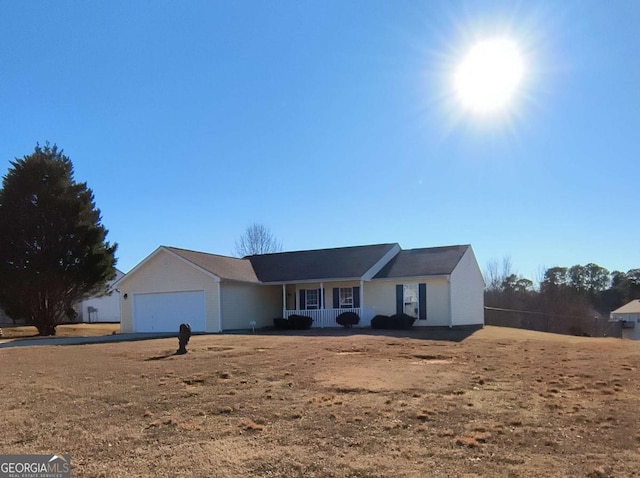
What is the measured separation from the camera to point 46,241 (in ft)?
91.4

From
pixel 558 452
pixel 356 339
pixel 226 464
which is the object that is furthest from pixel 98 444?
pixel 356 339

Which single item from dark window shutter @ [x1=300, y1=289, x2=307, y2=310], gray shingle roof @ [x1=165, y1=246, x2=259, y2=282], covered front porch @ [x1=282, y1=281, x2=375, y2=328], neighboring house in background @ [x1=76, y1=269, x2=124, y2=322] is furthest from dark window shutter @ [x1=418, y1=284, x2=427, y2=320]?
neighboring house in background @ [x1=76, y1=269, x2=124, y2=322]

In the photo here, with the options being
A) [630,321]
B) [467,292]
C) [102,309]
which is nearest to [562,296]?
[630,321]

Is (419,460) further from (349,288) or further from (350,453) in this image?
(349,288)

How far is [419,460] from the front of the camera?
5.21m

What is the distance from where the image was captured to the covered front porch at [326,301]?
2589 cm

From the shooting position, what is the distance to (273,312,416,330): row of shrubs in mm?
23469

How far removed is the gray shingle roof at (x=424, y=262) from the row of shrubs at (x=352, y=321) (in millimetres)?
2378

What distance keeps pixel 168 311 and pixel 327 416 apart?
68.6 ft

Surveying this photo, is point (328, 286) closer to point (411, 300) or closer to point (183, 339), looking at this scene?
point (411, 300)

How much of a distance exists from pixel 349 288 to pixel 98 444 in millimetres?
21426

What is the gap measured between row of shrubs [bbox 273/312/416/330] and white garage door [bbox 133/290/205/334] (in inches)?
156

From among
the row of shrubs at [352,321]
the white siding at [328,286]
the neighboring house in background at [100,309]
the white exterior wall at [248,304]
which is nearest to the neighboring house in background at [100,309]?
the neighboring house in background at [100,309]

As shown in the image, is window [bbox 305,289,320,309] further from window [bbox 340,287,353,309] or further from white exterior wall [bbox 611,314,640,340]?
white exterior wall [bbox 611,314,640,340]
